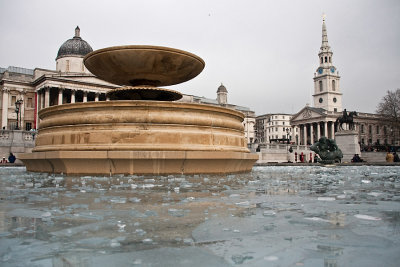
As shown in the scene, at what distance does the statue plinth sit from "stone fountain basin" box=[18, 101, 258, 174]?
23.0m

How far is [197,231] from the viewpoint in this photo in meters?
2.31

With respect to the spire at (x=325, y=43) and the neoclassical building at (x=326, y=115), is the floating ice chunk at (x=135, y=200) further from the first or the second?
the spire at (x=325, y=43)

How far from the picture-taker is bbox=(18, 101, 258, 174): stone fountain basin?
6.69 meters

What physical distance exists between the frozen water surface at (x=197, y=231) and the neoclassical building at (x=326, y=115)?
276 feet

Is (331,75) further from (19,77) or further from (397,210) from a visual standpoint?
(397,210)

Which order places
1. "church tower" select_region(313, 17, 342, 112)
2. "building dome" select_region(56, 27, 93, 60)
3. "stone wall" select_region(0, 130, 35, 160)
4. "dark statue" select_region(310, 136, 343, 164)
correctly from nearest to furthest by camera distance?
1. "dark statue" select_region(310, 136, 343, 164)
2. "stone wall" select_region(0, 130, 35, 160)
3. "building dome" select_region(56, 27, 93, 60)
4. "church tower" select_region(313, 17, 342, 112)

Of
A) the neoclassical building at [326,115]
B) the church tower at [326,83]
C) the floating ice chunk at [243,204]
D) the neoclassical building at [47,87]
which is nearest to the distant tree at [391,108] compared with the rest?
the neoclassical building at [326,115]

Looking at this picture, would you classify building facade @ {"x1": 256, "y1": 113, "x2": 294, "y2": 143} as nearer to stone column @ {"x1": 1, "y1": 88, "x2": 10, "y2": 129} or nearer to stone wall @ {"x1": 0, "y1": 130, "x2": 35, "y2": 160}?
stone column @ {"x1": 1, "y1": 88, "x2": 10, "y2": 129}

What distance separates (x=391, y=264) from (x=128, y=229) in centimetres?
165

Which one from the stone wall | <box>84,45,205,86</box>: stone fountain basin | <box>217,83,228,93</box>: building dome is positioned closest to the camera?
<box>84,45,205,86</box>: stone fountain basin

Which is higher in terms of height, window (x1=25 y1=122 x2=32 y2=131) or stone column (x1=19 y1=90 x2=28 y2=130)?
stone column (x1=19 y1=90 x2=28 y2=130)

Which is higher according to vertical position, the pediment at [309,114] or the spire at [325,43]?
the spire at [325,43]

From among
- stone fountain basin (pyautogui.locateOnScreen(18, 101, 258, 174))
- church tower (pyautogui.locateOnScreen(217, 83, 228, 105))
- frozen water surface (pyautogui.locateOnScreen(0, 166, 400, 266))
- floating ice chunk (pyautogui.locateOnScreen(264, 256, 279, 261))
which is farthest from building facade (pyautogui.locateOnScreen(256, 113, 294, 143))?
floating ice chunk (pyautogui.locateOnScreen(264, 256, 279, 261))

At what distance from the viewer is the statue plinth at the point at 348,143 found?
27953mm
